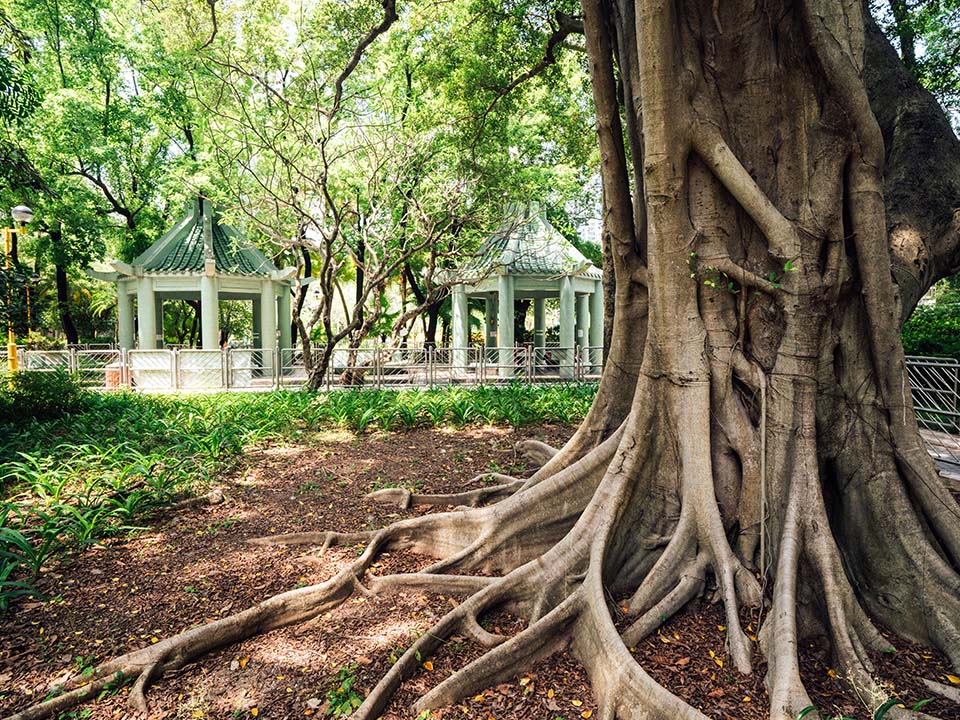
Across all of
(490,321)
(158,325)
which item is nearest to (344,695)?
(158,325)

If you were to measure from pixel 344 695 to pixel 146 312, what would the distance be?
1934cm

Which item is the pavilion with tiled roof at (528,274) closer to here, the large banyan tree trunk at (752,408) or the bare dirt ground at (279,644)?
the bare dirt ground at (279,644)

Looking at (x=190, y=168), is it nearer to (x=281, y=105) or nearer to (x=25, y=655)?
(x=281, y=105)

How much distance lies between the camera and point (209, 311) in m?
19.0

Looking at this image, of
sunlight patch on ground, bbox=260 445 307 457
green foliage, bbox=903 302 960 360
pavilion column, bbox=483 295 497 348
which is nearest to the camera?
sunlight patch on ground, bbox=260 445 307 457

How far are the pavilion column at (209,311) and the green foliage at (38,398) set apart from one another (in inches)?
328

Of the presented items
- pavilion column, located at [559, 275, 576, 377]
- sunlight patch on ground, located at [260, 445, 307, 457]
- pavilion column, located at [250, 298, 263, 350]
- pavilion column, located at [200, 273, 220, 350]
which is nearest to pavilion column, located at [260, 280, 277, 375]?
pavilion column, located at [250, 298, 263, 350]

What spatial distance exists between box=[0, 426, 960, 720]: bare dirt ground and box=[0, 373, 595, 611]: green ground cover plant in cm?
34

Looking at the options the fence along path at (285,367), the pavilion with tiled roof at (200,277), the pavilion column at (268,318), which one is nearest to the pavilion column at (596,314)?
the fence along path at (285,367)

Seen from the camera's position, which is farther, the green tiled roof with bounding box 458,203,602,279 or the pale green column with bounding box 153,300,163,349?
the pale green column with bounding box 153,300,163,349

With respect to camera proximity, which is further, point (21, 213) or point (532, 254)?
point (532, 254)

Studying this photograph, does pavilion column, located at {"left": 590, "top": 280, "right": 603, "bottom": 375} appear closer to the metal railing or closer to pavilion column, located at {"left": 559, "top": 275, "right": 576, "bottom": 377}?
pavilion column, located at {"left": 559, "top": 275, "right": 576, "bottom": 377}

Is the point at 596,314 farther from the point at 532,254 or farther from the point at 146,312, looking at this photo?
the point at 146,312

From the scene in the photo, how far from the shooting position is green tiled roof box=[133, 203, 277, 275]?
19.2 meters
